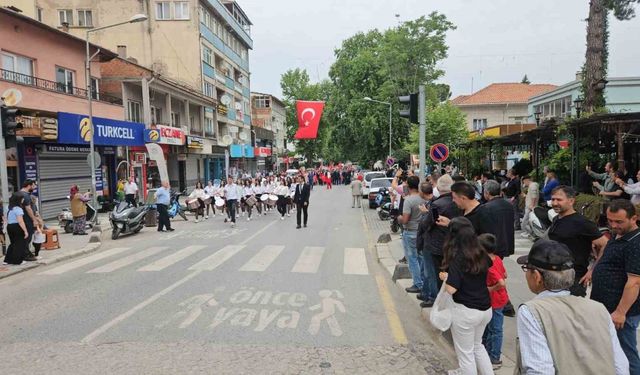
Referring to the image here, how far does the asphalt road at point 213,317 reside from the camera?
5.02m

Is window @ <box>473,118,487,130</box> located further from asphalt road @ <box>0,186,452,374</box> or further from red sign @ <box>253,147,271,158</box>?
asphalt road @ <box>0,186,452,374</box>

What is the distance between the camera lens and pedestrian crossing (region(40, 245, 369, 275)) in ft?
32.8

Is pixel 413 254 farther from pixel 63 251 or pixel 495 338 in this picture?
pixel 63 251

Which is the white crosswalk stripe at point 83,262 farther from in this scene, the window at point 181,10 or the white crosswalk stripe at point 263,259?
the window at point 181,10

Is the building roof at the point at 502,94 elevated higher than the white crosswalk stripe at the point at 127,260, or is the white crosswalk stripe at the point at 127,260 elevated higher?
the building roof at the point at 502,94

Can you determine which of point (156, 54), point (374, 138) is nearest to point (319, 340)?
point (156, 54)

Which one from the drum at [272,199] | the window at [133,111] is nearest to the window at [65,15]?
the window at [133,111]

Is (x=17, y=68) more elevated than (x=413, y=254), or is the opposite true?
(x=17, y=68)

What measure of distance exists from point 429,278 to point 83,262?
832cm

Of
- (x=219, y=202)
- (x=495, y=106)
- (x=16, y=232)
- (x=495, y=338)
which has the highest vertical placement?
(x=495, y=106)

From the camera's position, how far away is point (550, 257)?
8.36 ft

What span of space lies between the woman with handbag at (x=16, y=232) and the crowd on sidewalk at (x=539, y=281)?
8.14m

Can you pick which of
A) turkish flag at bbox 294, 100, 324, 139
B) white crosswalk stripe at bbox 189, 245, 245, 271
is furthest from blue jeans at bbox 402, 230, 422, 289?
turkish flag at bbox 294, 100, 324, 139

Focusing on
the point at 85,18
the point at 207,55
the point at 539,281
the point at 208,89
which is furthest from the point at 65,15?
the point at 539,281
